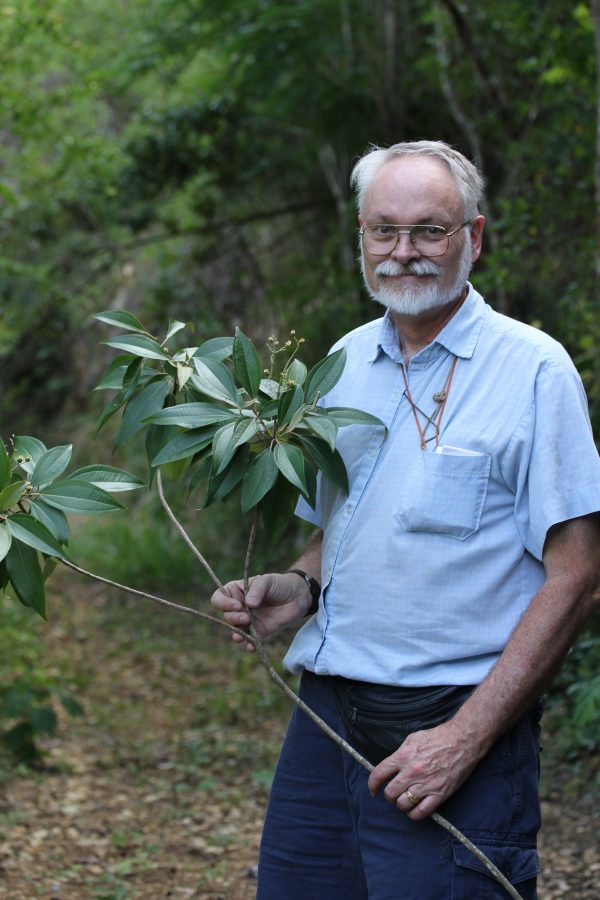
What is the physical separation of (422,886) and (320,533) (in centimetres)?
90

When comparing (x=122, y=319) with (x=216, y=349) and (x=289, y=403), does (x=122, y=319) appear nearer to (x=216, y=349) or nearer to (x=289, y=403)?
(x=216, y=349)

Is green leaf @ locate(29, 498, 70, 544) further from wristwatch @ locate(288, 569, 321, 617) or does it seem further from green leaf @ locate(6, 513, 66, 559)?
wristwatch @ locate(288, 569, 321, 617)

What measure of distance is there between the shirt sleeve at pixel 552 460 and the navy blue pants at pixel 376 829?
1.45 ft

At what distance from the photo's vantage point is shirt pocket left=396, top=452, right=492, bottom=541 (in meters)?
2.12

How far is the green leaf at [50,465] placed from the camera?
2188 millimetres

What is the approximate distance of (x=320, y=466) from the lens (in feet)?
7.45

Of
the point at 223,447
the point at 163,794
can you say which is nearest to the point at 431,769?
the point at 223,447

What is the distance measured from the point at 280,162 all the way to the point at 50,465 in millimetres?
8151

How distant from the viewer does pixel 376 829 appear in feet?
7.11

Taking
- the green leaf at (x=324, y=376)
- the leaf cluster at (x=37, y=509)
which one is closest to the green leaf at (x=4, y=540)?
the leaf cluster at (x=37, y=509)

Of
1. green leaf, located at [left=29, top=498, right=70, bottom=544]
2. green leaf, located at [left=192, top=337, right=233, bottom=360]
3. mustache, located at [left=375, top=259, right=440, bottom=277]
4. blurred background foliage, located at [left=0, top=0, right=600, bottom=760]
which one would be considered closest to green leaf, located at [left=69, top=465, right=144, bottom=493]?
green leaf, located at [left=29, top=498, right=70, bottom=544]

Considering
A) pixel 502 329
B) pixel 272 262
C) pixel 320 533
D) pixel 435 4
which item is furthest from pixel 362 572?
pixel 272 262

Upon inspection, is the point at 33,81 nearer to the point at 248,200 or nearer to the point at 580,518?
the point at 248,200

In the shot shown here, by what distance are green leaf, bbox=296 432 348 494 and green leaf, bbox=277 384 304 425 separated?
9 cm
